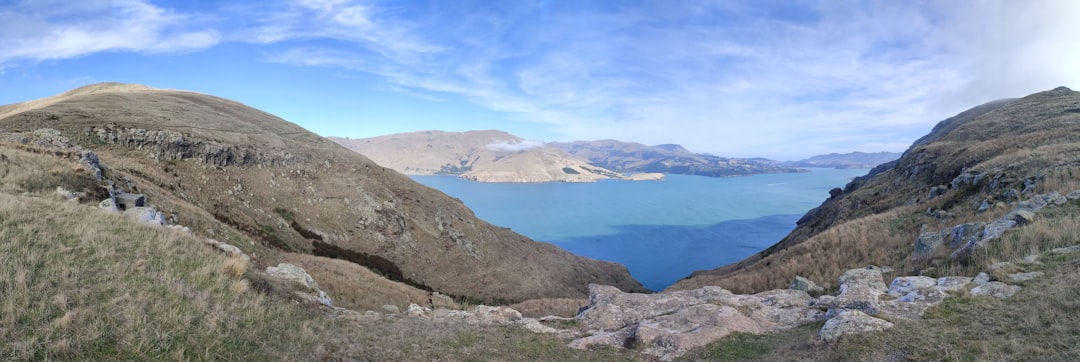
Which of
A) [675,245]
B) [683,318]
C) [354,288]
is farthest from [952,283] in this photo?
[675,245]

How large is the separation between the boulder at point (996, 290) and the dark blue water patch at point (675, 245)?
6795cm

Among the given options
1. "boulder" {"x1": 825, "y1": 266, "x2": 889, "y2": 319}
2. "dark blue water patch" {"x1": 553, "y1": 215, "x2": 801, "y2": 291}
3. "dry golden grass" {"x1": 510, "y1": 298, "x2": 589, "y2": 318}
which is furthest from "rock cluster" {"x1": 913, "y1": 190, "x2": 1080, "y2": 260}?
"dark blue water patch" {"x1": 553, "y1": 215, "x2": 801, "y2": 291}

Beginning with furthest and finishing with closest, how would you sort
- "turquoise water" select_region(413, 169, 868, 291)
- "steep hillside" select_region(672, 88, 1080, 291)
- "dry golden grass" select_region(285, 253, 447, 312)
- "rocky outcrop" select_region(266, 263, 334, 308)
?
"turquoise water" select_region(413, 169, 868, 291)
"dry golden grass" select_region(285, 253, 447, 312)
"steep hillside" select_region(672, 88, 1080, 291)
"rocky outcrop" select_region(266, 263, 334, 308)

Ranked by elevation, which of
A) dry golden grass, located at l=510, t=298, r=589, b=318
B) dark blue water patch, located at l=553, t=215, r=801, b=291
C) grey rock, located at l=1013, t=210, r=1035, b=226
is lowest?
dark blue water patch, located at l=553, t=215, r=801, b=291

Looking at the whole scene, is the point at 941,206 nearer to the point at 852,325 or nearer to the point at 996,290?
the point at 996,290

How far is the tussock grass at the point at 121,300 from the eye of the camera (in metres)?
6.73

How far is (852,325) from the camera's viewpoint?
8812 mm

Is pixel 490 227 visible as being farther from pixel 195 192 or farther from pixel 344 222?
pixel 195 192

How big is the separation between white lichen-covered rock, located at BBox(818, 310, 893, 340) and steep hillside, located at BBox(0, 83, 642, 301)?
18.8 meters

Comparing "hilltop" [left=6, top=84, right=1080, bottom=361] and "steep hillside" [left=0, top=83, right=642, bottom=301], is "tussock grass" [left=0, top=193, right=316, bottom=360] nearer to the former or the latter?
"hilltop" [left=6, top=84, right=1080, bottom=361]

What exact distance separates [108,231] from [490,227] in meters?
47.8

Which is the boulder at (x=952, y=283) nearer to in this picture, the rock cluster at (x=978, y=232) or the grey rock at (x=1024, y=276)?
the grey rock at (x=1024, y=276)

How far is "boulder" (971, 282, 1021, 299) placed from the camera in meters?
9.30

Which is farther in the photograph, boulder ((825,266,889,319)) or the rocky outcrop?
the rocky outcrop
